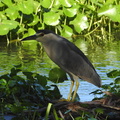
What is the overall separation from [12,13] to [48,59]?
2338mm

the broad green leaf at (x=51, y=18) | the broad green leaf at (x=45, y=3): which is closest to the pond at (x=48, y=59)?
the broad green leaf at (x=51, y=18)

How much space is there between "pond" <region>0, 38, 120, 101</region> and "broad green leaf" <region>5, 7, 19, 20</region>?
0.63 m

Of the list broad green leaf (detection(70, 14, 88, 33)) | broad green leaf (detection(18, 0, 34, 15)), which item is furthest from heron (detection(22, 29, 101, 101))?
broad green leaf (detection(70, 14, 88, 33))

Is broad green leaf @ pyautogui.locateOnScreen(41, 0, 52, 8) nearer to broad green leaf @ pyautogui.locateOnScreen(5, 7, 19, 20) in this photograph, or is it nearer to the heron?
broad green leaf @ pyautogui.locateOnScreen(5, 7, 19, 20)

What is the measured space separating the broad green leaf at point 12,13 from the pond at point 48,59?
626 millimetres

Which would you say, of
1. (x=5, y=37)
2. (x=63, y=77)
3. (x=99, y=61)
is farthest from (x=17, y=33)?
(x=63, y=77)

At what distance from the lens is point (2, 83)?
213 inches

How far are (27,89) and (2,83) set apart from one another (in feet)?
1.05

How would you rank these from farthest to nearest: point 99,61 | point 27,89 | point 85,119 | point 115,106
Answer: point 99,61 → point 27,89 → point 115,106 → point 85,119

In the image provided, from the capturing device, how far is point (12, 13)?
36.6 ft

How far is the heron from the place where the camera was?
221 inches

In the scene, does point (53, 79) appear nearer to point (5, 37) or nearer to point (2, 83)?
point (2, 83)

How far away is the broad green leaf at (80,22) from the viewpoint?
11825mm

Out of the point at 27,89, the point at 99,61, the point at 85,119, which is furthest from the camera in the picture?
the point at 99,61
